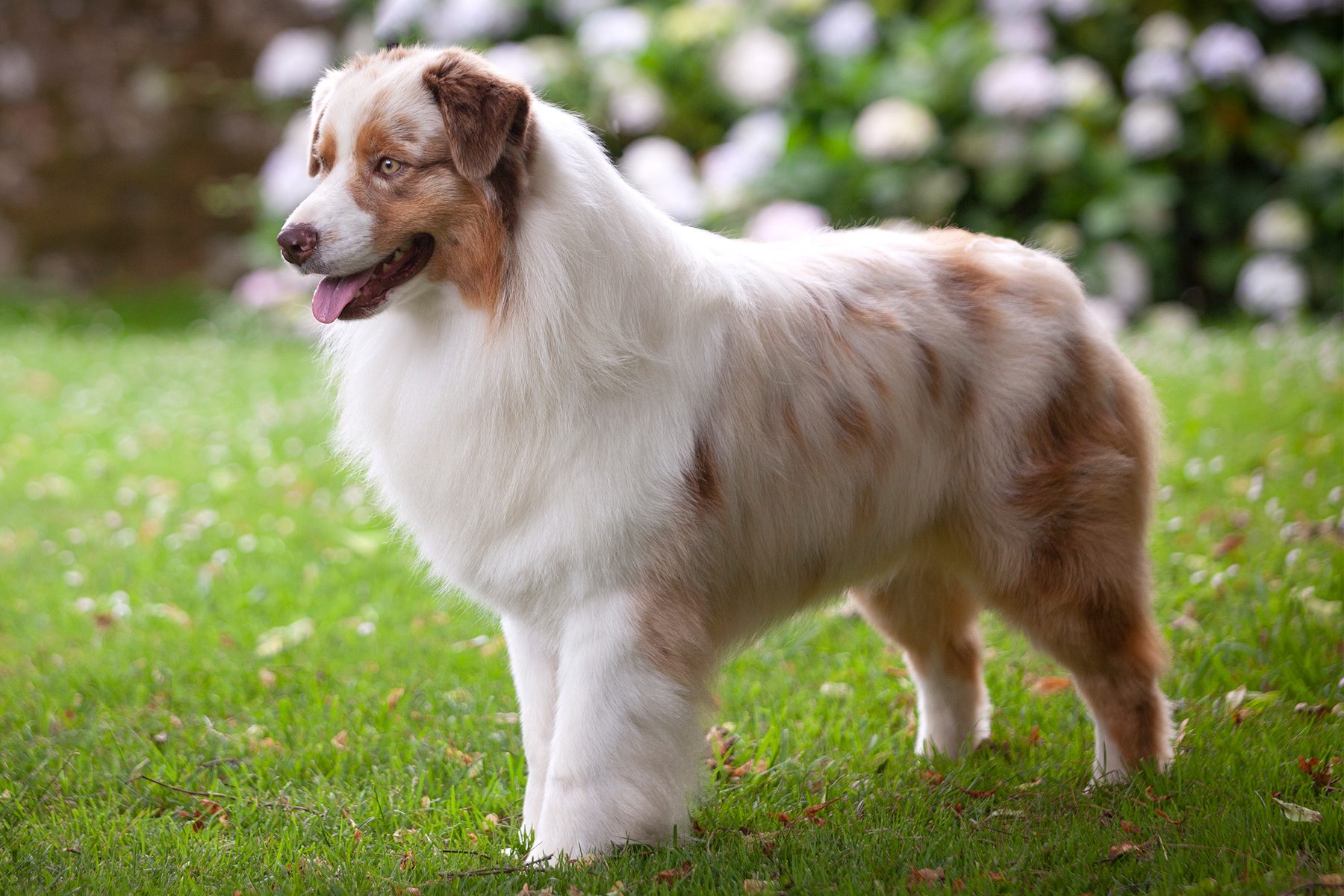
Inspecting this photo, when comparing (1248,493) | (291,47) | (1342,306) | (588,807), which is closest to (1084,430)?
(588,807)

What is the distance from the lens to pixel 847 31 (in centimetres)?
985

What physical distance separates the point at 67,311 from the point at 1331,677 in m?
11.4

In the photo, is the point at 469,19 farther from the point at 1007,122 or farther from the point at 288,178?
the point at 1007,122

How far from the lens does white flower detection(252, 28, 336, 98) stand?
11.1 meters

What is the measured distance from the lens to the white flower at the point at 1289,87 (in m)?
9.34

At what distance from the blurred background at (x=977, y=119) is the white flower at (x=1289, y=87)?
0.02 m

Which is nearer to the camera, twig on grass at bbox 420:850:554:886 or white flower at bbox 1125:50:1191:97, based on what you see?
twig on grass at bbox 420:850:554:886

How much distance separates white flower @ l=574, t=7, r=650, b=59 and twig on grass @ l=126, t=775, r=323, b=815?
7.68 m

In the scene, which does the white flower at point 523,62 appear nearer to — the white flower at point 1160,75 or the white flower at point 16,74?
the white flower at point 1160,75

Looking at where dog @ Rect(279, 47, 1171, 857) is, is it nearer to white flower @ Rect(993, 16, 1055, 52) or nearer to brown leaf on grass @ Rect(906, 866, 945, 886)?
brown leaf on grass @ Rect(906, 866, 945, 886)

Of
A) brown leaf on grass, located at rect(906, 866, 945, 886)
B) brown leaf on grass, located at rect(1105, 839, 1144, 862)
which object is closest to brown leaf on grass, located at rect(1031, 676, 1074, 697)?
brown leaf on grass, located at rect(1105, 839, 1144, 862)

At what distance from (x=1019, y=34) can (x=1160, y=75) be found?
41.4 inches

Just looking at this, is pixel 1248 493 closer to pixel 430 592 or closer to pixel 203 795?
pixel 430 592

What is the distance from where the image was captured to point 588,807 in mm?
2893
